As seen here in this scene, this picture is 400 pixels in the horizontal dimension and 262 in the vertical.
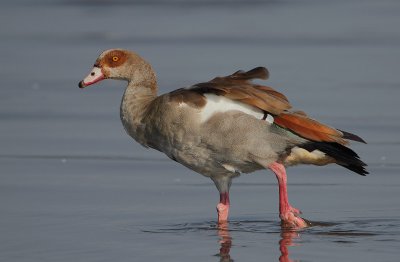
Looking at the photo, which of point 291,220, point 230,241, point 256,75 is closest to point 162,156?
point 256,75

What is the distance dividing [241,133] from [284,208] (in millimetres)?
682

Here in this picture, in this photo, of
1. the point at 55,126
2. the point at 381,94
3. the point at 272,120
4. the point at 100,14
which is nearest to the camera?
the point at 272,120

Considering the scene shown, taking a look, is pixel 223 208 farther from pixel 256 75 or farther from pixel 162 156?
pixel 162 156

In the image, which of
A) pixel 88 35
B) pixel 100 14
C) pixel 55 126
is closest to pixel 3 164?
pixel 55 126

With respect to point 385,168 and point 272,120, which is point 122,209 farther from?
point 385,168

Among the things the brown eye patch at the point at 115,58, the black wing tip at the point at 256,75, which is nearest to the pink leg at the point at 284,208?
the black wing tip at the point at 256,75

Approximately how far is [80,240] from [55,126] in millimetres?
4536

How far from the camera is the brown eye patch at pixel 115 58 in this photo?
11461 mm

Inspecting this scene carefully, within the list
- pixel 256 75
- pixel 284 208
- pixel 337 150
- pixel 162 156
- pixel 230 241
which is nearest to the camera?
pixel 230 241

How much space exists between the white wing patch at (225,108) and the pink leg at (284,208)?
432 millimetres

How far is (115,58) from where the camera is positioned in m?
11.5

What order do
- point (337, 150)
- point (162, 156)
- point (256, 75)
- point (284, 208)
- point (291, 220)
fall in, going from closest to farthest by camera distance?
point (291, 220) < point (284, 208) < point (337, 150) < point (256, 75) < point (162, 156)

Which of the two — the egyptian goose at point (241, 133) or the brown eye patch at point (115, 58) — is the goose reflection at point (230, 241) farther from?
the brown eye patch at point (115, 58)

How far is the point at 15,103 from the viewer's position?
1538 cm
